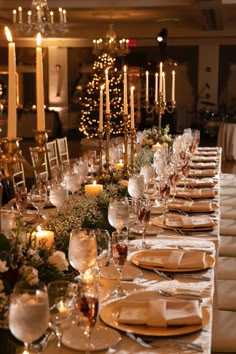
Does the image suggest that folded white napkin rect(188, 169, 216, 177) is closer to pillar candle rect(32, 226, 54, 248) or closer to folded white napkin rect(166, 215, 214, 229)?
folded white napkin rect(166, 215, 214, 229)

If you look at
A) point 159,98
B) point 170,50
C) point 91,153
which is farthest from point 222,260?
point 170,50

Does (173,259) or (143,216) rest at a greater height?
(143,216)

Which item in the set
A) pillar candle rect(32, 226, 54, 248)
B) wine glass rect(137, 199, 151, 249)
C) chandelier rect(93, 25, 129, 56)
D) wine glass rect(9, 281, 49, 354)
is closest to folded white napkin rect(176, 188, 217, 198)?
wine glass rect(137, 199, 151, 249)

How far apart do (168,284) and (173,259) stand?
199 mm

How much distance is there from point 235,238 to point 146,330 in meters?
2.72

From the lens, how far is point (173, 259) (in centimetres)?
246

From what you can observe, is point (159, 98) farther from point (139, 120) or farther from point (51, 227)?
point (139, 120)

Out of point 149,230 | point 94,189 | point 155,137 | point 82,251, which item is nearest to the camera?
point 82,251

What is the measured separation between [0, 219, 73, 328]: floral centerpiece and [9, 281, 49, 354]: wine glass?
224 millimetres

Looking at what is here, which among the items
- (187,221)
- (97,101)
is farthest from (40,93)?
(97,101)

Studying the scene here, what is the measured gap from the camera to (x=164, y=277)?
93.0 inches

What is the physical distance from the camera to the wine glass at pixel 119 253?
6.93 ft

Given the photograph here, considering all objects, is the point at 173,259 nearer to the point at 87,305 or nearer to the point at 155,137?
the point at 87,305

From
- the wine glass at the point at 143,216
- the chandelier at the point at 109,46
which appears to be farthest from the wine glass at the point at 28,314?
the chandelier at the point at 109,46
